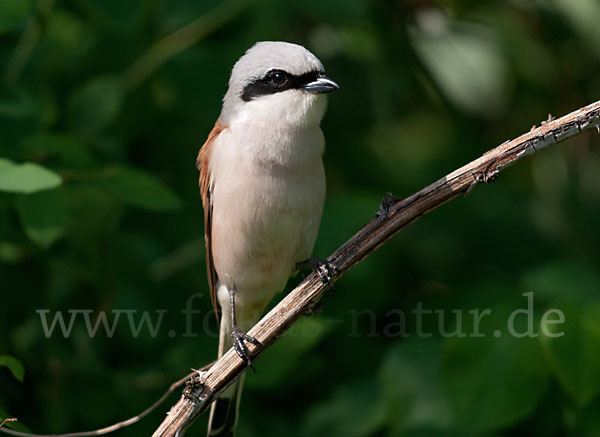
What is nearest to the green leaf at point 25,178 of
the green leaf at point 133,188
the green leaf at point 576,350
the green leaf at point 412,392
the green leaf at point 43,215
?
the green leaf at point 43,215

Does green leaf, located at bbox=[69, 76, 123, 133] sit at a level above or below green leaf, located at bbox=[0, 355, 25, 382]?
above

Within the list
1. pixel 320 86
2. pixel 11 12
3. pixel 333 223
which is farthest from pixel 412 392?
pixel 11 12

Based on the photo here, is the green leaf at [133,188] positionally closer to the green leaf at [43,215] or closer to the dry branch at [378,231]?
the green leaf at [43,215]

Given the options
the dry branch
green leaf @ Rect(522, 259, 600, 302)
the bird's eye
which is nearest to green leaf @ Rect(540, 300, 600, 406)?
green leaf @ Rect(522, 259, 600, 302)

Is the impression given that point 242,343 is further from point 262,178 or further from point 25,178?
point 25,178

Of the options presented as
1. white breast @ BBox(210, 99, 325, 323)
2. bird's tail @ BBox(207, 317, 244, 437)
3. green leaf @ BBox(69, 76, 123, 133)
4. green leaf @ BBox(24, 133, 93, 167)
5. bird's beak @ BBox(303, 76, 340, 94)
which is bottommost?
bird's tail @ BBox(207, 317, 244, 437)

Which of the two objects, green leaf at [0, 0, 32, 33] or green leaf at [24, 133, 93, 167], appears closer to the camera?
green leaf at [0, 0, 32, 33]

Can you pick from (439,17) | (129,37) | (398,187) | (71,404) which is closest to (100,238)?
(71,404)

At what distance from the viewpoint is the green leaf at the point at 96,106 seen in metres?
4.12

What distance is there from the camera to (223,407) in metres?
4.02

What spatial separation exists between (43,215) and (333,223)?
5.19 feet

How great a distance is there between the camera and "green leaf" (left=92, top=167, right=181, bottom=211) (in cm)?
368

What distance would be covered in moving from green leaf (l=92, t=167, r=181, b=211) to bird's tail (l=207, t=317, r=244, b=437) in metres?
0.79

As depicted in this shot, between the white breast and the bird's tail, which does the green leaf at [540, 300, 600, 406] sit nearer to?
the white breast
